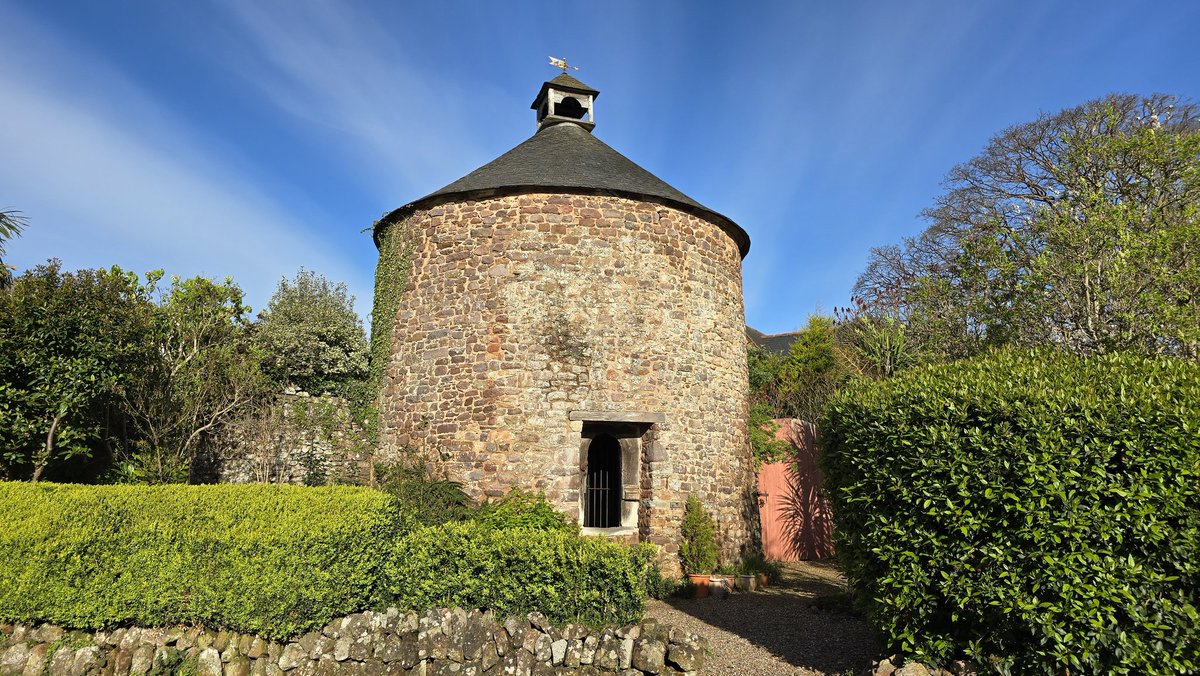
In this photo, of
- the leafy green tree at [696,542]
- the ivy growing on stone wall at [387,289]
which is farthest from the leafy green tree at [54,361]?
the leafy green tree at [696,542]

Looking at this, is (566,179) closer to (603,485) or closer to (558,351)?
(558,351)

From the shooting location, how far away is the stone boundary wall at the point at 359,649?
250 inches

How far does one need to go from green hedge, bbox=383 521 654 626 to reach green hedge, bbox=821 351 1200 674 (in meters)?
2.26

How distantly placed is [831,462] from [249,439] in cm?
927

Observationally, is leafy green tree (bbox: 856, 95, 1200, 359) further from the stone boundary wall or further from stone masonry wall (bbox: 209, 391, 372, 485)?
stone masonry wall (bbox: 209, 391, 372, 485)

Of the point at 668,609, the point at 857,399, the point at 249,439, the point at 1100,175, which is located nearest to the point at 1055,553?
the point at 857,399

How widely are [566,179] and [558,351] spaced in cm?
289

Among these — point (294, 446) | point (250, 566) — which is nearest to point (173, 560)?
point (250, 566)

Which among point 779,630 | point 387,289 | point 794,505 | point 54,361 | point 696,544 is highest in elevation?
point 387,289

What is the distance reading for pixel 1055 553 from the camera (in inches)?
179

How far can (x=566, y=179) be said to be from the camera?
1067 centimetres

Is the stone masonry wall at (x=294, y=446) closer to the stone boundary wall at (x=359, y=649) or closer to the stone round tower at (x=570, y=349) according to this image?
the stone round tower at (x=570, y=349)

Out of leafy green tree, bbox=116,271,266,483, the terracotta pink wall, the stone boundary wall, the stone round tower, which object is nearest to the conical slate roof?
the stone round tower

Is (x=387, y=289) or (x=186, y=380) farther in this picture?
(x=387, y=289)
